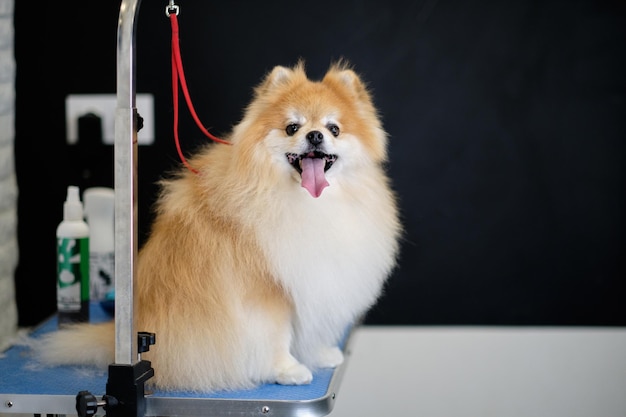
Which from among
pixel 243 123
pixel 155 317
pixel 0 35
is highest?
pixel 0 35

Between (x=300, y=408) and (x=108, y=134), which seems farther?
(x=108, y=134)

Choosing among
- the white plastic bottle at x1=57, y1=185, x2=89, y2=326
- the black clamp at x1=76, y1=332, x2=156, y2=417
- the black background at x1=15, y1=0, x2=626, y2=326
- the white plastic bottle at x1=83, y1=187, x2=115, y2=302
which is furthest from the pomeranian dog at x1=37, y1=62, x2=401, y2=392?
the black background at x1=15, y1=0, x2=626, y2=326

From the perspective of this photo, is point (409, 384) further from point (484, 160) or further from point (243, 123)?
point (243, 123)

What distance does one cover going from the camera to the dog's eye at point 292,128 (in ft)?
4.76

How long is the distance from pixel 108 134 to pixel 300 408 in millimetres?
1084

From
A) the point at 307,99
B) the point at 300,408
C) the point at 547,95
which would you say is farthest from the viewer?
the point at 547,95

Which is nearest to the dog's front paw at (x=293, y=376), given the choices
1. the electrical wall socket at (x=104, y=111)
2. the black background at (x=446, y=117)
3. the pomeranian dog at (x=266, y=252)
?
the pomeranian dog at (x=266, y=252)

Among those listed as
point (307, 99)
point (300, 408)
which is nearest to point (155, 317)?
point (300, 408)

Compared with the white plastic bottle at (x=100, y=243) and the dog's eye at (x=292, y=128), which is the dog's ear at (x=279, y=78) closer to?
the dog's eye at (x=292, y=128)

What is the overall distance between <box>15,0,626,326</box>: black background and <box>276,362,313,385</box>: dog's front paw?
750mm

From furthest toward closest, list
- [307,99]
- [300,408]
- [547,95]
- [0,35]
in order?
[547,95]
[0,35]
[307,99]
[300,408]

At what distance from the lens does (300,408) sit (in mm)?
1329

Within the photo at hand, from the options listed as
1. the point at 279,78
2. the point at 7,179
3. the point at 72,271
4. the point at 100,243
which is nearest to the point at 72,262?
the point at 72,271

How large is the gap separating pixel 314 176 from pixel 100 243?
75 cm
